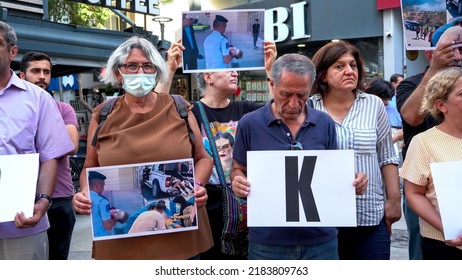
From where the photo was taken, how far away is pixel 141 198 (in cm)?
269

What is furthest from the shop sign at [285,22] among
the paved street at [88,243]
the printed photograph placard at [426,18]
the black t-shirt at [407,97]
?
the printed photograph placard at [426,18]

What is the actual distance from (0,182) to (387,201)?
81.6 inches

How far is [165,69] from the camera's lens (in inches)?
119

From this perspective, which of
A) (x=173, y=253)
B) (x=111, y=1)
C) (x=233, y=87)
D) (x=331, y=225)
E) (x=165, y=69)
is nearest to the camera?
(x=331, y=225)

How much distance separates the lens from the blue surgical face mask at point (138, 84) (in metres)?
2.82

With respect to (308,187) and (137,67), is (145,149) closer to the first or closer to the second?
(137,67)

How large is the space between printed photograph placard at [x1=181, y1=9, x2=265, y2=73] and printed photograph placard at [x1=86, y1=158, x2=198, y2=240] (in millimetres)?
940

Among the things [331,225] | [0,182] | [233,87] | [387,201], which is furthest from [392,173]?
[0,182]

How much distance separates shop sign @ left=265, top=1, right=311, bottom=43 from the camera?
1650cm

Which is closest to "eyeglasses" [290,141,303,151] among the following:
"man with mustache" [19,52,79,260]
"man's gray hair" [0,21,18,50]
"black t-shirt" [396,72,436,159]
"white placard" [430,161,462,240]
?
"white placard" [430,161,462,240]

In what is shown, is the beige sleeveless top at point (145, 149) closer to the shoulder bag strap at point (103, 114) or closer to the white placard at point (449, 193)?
the shoulder bag strap at point (103, 114)

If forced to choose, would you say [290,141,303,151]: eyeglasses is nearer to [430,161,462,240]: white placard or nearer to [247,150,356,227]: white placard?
[247,150,356,227]: white placard

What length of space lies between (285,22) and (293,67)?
14872mm

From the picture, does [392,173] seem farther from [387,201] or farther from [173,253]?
[173,253]
